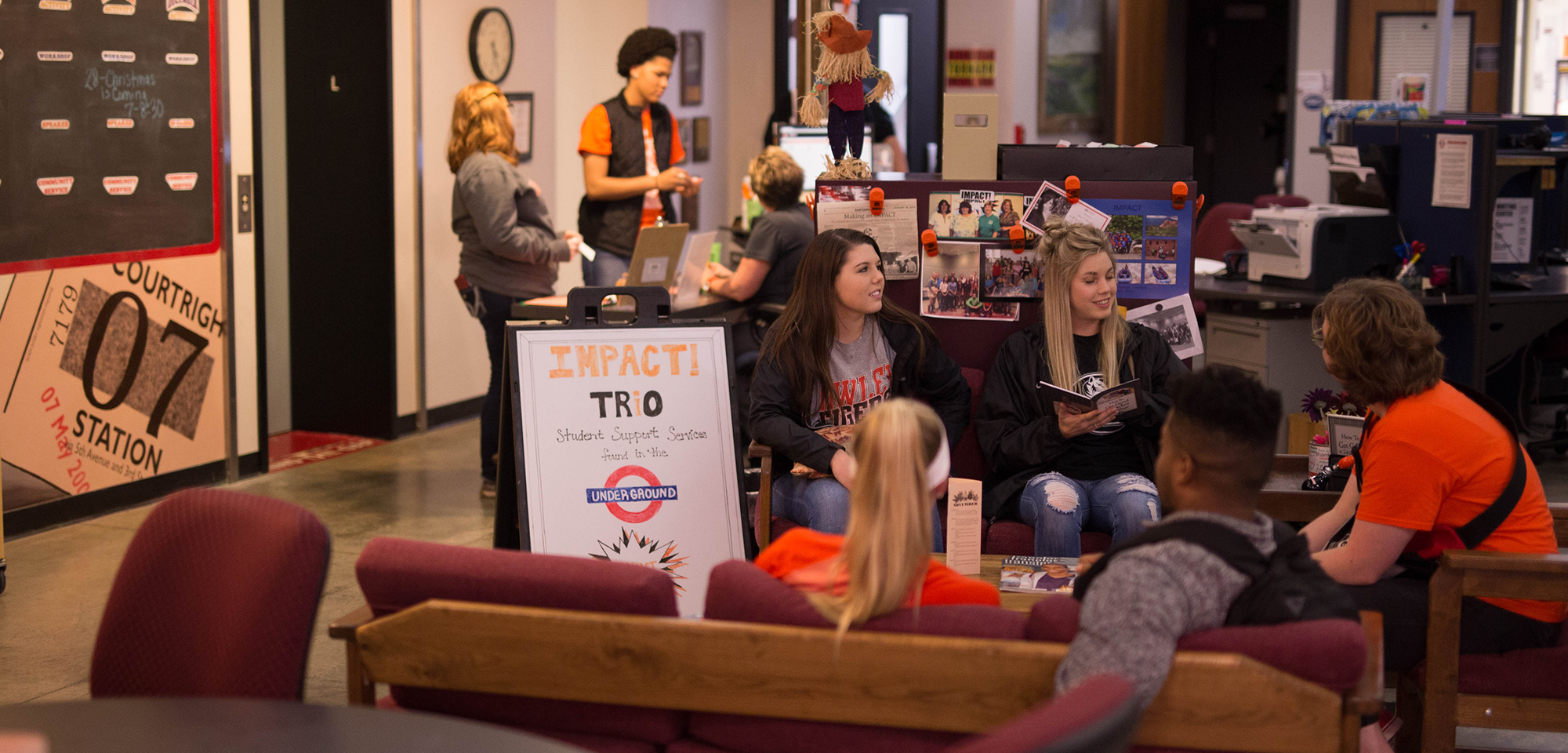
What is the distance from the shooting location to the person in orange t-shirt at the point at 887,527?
211cm

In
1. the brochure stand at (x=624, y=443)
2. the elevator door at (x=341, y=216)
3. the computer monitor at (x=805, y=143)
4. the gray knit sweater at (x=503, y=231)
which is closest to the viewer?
the brochure stand at (x=624, y=443)

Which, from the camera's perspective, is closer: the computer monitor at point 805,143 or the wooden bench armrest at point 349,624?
the wooden bench armrest at point 349,624

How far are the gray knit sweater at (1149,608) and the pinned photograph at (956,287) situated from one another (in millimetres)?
1935

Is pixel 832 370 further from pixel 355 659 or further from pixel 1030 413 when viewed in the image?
pixel 355 659

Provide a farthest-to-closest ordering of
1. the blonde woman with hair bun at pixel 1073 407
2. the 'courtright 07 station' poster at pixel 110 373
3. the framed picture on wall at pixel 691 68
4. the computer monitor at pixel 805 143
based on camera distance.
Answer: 1. the framed picture on wall at pixel 691 68
2. the computer monitor at pixel 805 143
3. the 'courtright 07 station' poster at pixel 110 373
4. the blonde woman with hair bun at pixel 1073 407

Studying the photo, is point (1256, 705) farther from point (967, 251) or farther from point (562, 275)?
point (562, 275)

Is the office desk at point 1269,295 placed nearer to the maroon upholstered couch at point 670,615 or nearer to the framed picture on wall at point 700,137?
the maroon upholstered couch at point 670,615

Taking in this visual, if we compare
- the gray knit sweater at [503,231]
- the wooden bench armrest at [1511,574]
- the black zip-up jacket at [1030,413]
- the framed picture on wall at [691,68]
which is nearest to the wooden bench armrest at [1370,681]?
the wooden bench armrest at [1511,574]

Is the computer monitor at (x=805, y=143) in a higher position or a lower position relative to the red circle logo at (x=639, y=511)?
higher

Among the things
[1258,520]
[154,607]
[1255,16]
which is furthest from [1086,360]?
[1255,16]

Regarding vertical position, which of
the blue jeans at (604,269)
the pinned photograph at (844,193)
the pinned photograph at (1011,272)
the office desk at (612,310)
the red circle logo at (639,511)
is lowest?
the red circle logo at (639,511)

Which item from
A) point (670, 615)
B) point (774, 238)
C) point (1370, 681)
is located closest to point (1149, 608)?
point (1370, 681)

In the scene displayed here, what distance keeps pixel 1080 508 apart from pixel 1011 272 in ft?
2.56

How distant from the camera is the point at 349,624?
2262 millimetres
